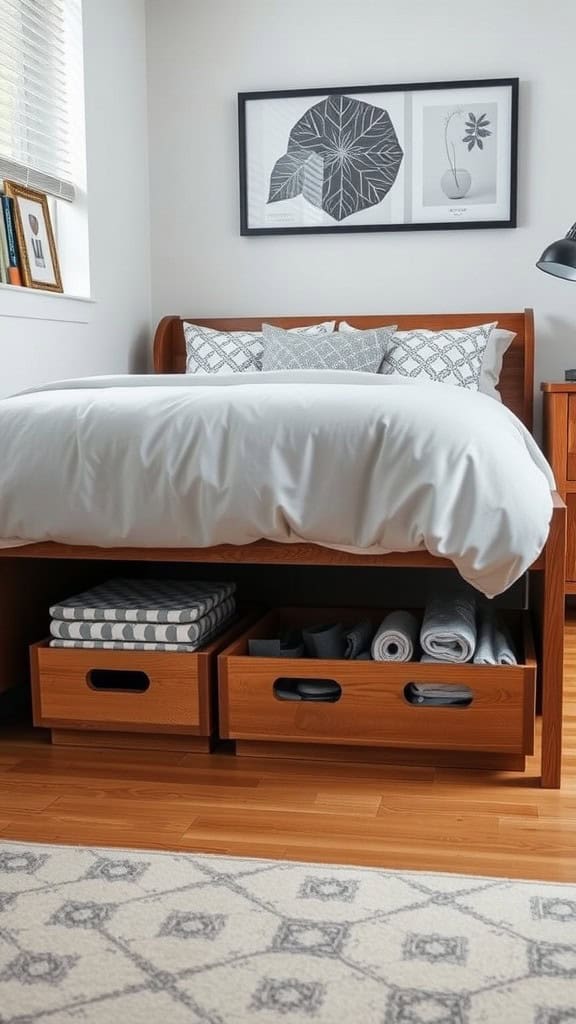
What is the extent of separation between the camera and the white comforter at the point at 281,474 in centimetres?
179

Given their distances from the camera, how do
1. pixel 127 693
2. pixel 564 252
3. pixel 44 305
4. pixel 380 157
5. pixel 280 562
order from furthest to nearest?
pixel 380 157, pixel 44 305, pixel 564 252, pixel 127 693, pixel 280 562

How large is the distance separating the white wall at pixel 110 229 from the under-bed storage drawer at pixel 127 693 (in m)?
1.09

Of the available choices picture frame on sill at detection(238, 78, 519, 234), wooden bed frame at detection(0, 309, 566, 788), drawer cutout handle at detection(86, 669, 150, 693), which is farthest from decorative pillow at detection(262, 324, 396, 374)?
drawer cutout handle at detection(86, 669, 150, 693)

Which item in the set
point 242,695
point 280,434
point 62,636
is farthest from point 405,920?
point 62,636

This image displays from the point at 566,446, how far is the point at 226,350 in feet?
3.68

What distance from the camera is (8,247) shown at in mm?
2936

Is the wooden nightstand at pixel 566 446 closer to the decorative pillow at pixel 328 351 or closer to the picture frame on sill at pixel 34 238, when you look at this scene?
the decorative pillow at pixel 328 351

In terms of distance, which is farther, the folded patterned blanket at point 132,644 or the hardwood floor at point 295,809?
the folded patterned blanket at point 132,644

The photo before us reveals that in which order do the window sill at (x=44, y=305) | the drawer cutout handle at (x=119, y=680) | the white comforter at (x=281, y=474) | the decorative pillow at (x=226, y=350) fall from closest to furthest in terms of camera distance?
1. the white comforter at (x=281, y=474)
2. the drawer cutout handle at (x=119, y=680)
3. the window sill at (x=44, y=305)
4. the decorative pillow at (x=226, y=350)

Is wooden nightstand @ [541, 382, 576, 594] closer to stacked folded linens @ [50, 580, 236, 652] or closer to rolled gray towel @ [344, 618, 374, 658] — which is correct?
rolled gray towel @ [344, 618, 374, 658]

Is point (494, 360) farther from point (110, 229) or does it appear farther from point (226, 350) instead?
point (110, 229)

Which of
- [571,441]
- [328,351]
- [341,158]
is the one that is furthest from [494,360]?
[341,158]

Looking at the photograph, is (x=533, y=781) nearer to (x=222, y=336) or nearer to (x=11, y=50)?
(x=222, y=336)

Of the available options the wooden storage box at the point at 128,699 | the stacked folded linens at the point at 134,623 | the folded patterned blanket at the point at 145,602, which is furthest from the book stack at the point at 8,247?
the wooden storage box at the point at 128,699
